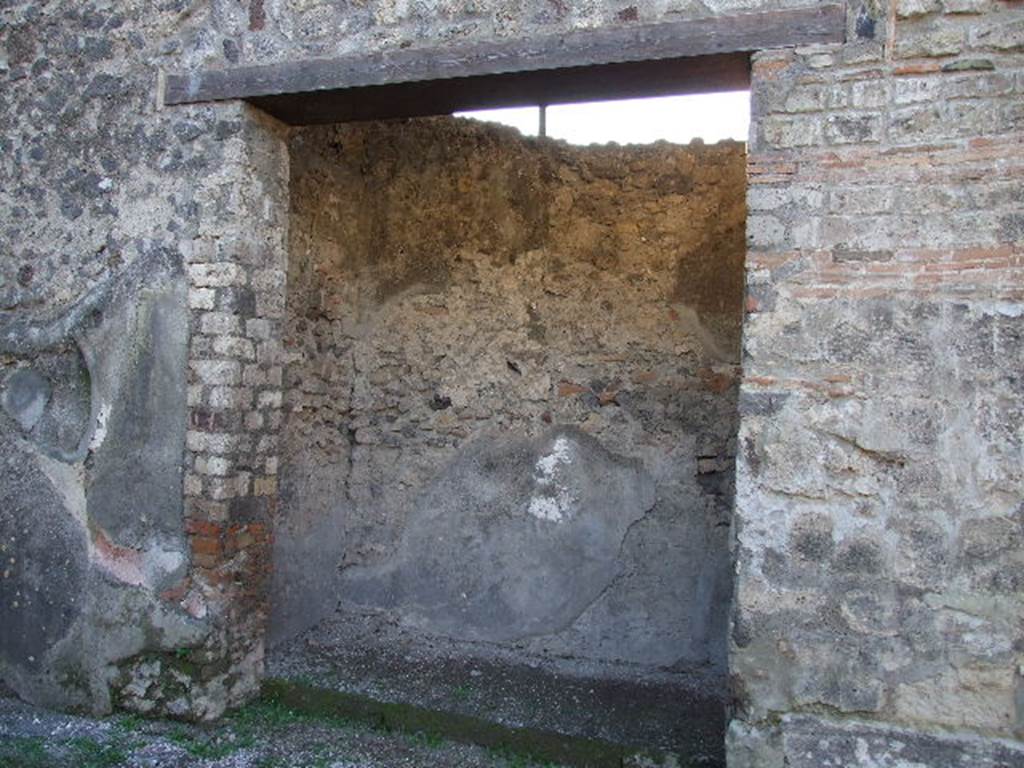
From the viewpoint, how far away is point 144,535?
3.76 m

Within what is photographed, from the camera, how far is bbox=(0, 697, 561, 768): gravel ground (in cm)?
339

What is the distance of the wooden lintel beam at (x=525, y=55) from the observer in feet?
9.74

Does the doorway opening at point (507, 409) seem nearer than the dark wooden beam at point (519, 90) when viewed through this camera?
No

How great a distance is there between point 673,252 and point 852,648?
227 centimetres

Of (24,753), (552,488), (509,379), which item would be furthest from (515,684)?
(24,753)

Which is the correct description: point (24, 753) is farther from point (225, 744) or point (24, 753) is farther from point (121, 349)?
point (121, 349)

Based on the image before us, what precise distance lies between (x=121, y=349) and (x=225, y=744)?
1.57 meters

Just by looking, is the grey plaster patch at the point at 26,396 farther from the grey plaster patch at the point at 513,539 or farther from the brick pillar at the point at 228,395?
the grey plaster patch at the point at 513,539

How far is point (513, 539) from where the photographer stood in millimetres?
4750

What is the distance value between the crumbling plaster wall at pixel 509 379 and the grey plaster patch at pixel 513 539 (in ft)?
0.04

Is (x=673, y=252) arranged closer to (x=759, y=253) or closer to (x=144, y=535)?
(x=759, y=253)

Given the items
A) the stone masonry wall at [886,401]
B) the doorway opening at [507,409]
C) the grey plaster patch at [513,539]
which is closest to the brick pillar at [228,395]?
the doorway opening at [507,409]

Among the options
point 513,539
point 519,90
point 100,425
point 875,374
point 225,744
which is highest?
point 519,90

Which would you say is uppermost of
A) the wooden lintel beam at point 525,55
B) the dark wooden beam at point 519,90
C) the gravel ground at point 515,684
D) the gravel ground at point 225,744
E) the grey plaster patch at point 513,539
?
the wooden lintel beam at point 525,55
